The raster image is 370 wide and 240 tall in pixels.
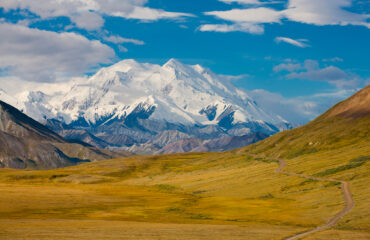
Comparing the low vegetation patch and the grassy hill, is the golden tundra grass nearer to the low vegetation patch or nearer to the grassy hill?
the grassy hill

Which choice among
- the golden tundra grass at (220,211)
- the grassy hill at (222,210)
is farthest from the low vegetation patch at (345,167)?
the golden tundra grass at (220,211)

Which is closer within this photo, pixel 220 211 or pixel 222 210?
pixel 220 211

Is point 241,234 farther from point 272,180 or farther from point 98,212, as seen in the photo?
point 272,180

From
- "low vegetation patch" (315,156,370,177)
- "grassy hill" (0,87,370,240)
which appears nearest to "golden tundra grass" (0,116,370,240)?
"grassy hill" (0,87,370,240)

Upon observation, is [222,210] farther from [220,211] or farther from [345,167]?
[345,167]

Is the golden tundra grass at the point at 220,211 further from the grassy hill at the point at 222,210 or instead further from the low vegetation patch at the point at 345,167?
the low vegetation patch at the point at 345,167

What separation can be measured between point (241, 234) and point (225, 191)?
86990 millimetres

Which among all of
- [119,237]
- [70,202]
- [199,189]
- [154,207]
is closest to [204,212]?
[154,207]

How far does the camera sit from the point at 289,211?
336 feet

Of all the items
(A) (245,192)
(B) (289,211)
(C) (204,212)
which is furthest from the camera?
(A) (245,192)

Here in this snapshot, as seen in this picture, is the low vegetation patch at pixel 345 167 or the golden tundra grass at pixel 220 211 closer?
the golden tundra grass at pixel 220 211

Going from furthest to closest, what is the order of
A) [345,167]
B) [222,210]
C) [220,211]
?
[345,167] → [222,210] → [220,211]

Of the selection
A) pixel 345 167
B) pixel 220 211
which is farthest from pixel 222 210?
pixel 345 167

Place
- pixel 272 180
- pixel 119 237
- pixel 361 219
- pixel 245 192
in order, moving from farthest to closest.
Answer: pixel 272 180
pixel 245 192
pixel 361 219
pixel 119 237
